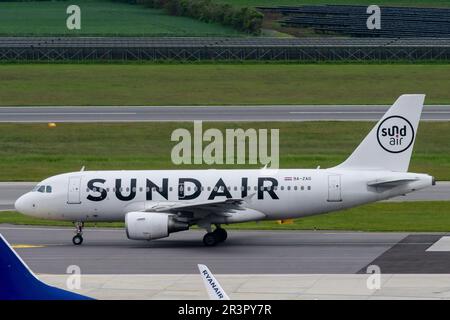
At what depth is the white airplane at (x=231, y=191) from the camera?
39.9 meters

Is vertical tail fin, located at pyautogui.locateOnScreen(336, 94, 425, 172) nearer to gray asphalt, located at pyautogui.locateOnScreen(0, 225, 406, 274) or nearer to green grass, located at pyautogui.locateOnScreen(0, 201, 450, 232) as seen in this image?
gray asphalt, located at pyautogui.locateOnScreen(0, 225, 406, 274)

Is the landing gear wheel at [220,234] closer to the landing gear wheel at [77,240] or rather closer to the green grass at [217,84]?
the landing gear wheel at [77,240]

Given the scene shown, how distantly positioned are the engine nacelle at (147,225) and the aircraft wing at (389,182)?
295 inches

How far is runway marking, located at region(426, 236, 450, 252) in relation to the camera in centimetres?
3738

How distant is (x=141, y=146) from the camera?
69.5 metres

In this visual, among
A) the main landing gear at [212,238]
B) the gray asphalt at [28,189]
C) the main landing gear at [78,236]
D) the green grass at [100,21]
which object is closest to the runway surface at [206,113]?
the gray asphalt at [28,189]

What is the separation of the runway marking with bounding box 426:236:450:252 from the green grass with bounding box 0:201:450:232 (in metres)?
2.45

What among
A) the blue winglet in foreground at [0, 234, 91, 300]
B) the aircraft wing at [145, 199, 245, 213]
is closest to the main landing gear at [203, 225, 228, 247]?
the aircraft wing at [145, 199, 245, 213]

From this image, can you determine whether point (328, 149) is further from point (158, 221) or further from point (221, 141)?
point (158, 221)

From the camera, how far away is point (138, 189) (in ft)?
135

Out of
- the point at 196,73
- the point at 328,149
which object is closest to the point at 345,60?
the point at 196,73

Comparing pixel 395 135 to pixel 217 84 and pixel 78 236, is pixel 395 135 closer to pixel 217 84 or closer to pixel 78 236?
pixel 78 236

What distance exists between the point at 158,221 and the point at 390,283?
10.9 metres
